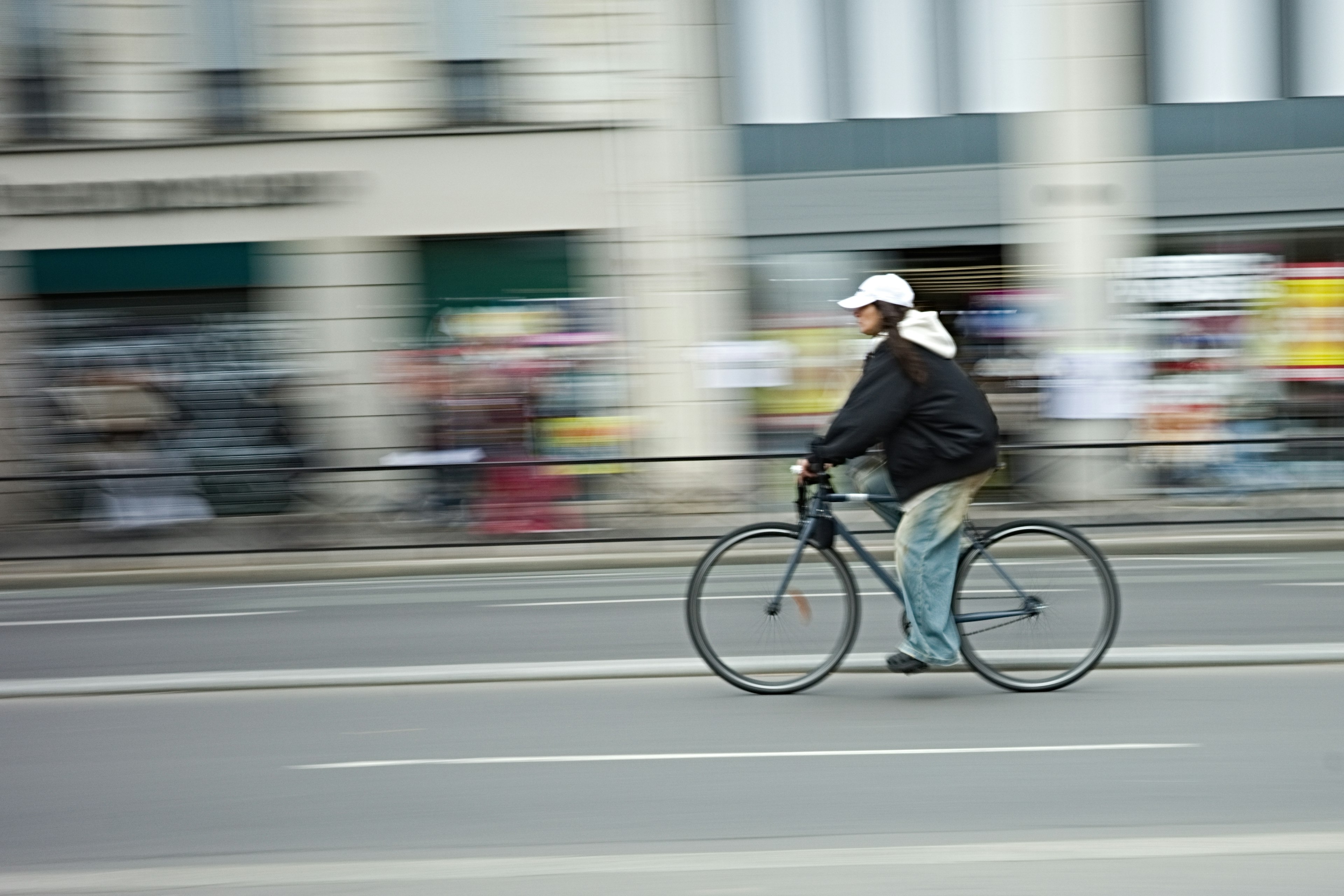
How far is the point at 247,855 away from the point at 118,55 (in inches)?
512

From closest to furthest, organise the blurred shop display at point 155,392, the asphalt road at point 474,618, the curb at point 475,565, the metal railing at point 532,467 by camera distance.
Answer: the asphalt road at point 474,618, the curb at point 475,565, the metal railing at point 532,467, the blurred shop display at point 155,392

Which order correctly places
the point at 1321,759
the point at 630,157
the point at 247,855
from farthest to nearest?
the point at 630,157
the point at 1321,759
the point at 247,855

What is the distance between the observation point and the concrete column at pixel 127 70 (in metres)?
15.3

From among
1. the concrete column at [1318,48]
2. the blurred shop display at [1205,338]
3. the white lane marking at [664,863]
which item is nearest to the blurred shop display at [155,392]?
the blurred shop display at [1205,338]

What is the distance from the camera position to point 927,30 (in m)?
15.4

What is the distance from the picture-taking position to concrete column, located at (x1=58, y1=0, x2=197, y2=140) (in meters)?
15.3

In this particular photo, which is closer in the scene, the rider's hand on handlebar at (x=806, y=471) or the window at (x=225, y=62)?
the rider's hand on handlebar at (x=806, y=471)

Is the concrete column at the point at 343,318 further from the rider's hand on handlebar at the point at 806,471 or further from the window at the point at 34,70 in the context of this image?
the rider's hand on handlebar at the point at 806,471

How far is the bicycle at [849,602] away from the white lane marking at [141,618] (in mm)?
4191

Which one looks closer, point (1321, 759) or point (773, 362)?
point (1321, 759)

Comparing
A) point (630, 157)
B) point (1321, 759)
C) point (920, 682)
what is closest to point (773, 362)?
point (630, 157)

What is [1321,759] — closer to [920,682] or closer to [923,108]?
[920,682]

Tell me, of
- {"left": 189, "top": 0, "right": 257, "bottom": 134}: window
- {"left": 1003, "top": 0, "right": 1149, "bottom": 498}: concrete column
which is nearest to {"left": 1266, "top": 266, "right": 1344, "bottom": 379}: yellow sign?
{"left": 1003, "top": 0, "right": 1149, "bottom": 498}: concrete column

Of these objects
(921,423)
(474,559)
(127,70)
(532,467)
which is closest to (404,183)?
(127,70)
